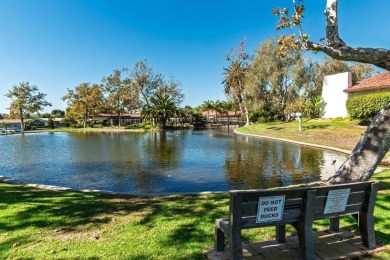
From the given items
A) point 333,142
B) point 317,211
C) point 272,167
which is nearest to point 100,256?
point 317,211

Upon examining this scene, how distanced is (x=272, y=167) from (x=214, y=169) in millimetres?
2855

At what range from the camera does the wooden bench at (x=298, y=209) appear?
2.97 m

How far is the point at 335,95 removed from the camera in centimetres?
3512

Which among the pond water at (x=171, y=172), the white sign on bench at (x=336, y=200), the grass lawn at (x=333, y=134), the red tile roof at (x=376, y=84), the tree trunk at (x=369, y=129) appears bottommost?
the pond water at (x=171, y=172)

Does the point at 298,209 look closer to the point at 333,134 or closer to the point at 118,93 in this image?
the point at 333,134

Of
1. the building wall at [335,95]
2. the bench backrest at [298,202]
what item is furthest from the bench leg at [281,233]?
the building wall at [335,95]

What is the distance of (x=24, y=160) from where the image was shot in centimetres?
1670

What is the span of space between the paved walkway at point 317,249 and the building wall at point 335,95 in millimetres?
33489

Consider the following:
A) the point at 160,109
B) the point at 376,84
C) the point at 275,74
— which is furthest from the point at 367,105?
the point at 160,109

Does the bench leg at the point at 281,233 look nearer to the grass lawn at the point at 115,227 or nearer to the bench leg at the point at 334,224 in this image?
the grass lawn at the point at 115,227

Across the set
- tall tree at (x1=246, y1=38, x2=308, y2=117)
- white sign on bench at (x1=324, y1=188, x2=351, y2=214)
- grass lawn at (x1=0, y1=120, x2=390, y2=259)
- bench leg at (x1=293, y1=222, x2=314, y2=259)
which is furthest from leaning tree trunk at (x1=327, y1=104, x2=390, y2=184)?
tall tree at (x1=246, y1=38, x2=308, y2=117)

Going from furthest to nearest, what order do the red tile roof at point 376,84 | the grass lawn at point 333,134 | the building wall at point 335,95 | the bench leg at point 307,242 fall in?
the building wall at point 335,95
the red tile roof at point 376,84
the grass lawn at point 333,134
the bench leg at point 307,242

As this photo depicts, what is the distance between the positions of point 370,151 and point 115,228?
184 inches

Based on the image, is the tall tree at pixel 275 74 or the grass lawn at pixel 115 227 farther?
the tall tree at pixel 275 74
